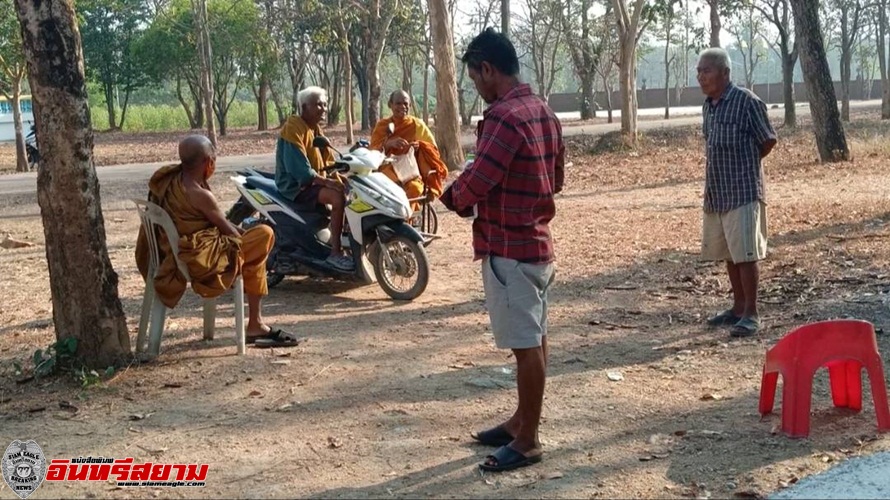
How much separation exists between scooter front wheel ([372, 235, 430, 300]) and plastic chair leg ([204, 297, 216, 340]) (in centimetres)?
176

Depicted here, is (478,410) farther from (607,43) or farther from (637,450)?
(607,43)

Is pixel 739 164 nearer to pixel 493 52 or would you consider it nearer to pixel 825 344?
pixel 825 344

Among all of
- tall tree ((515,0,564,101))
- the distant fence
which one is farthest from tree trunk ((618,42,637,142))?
the distant fence

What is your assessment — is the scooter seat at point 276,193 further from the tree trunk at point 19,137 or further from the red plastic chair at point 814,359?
the tree trunk at point 19,137

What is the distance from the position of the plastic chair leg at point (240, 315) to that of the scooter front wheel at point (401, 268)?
1.88 m

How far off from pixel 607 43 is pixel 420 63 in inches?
356

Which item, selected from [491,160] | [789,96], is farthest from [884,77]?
[491,160]

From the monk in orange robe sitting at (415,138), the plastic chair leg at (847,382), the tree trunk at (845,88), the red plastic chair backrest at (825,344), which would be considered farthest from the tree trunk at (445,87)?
the tree trunk at (845,88)

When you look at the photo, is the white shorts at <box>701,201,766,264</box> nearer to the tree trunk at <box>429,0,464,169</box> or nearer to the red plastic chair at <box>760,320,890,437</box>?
the red plastic chair at <box>760,320,890,437</box>

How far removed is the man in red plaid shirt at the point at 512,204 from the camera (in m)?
4.06

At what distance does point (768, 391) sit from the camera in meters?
4.84

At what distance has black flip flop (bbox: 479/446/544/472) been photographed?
4230 mm

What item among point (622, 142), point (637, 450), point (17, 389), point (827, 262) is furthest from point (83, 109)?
point (622, 142)

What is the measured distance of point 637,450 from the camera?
4488 millimetres
